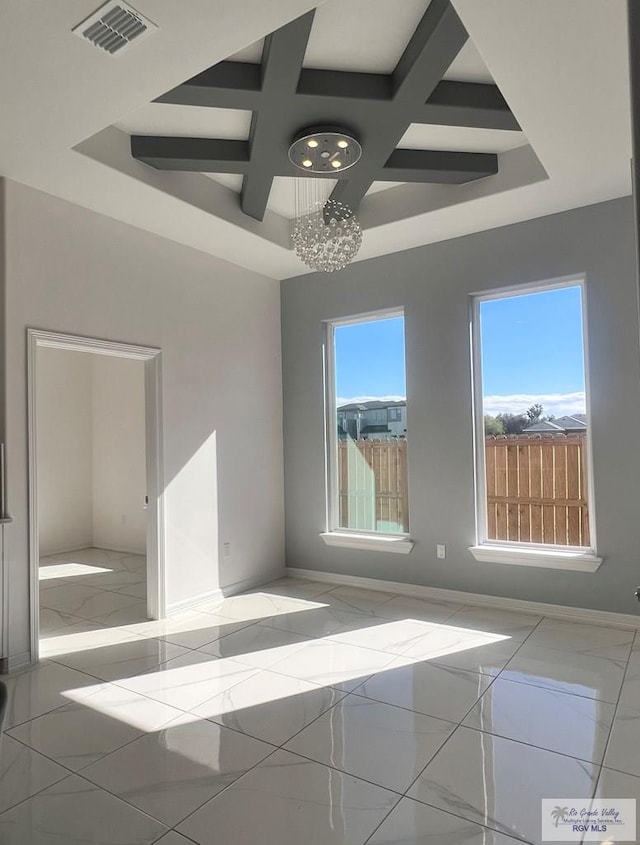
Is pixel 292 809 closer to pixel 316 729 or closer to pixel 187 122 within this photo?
pixel 316 729

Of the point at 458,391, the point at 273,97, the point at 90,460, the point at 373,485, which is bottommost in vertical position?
the point at 373,485

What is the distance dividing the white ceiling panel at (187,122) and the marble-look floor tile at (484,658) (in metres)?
3.46

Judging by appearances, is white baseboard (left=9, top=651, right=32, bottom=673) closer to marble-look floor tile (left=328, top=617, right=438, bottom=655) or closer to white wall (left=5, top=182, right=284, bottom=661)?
white wall (left=5, top=182, right=284, bottom=661)

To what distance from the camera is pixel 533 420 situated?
423 cm

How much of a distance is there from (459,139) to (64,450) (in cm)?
566

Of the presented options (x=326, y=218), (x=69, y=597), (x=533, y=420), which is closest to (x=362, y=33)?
(x=326, y=218)

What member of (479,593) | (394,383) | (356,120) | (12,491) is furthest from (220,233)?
(479,593)

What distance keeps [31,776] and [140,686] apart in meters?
0.81

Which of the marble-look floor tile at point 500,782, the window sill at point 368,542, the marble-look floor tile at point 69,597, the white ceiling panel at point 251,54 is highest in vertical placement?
the white ceiling panel at point 251,54

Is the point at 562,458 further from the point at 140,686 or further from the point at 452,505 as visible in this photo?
the point at 140,686

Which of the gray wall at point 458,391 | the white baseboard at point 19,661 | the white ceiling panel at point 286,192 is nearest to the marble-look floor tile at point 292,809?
the white baseboard at point 19,661

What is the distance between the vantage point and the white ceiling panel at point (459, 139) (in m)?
3.32

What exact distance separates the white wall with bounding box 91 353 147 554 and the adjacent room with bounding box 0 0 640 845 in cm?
103

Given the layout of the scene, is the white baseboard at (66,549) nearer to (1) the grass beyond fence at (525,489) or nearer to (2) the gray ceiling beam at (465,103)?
(1) the grass beyond fence at (525,489)
